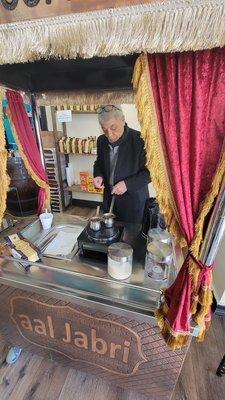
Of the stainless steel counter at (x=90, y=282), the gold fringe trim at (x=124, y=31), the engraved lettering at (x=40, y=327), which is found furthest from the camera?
the engraved lettering at (x=40, y=327)

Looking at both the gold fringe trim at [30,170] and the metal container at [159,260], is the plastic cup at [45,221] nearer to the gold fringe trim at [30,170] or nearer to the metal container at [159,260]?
the gold fringe trim at [30,170]

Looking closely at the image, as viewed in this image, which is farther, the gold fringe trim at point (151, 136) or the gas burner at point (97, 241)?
the gas burner at point (97, 241)

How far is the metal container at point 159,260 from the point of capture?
91cm

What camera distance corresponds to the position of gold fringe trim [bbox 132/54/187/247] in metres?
0.60

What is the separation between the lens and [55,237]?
1.32 m

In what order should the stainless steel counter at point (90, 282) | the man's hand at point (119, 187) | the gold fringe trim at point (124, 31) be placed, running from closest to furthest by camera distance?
the gold fringe trim at point (124, 31), the stainless steel counter at point (90, 282), the man's hand at point (119, 187)

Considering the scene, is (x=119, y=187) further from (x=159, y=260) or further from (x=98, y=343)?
(x=98, y=343)

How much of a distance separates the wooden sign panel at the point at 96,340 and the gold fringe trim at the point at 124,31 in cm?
94

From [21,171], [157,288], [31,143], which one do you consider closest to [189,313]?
[157,288]

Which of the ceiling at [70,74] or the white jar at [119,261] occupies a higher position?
the ceiling at [70,74]

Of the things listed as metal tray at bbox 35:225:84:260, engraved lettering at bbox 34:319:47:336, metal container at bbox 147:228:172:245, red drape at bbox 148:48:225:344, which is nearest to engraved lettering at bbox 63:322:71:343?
engraved lettering at bbox 34:319:47:336

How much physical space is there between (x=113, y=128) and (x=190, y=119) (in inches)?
31.0

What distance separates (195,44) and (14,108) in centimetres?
115

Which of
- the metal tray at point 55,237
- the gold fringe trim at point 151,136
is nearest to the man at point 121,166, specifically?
the metal tray at point 55,237
